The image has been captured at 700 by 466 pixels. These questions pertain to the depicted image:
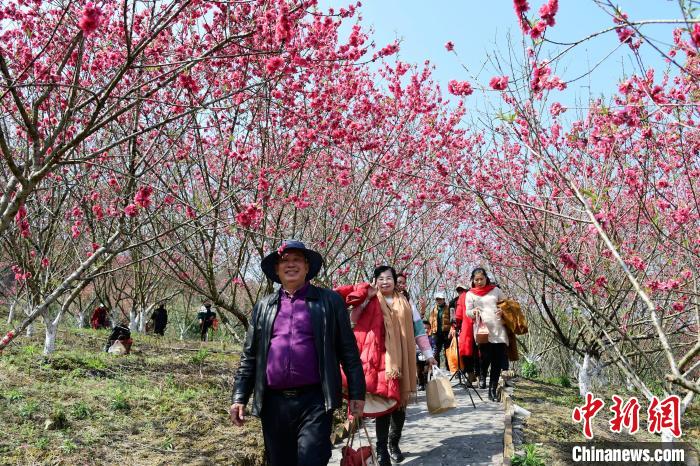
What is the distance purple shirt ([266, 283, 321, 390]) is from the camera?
318 cm

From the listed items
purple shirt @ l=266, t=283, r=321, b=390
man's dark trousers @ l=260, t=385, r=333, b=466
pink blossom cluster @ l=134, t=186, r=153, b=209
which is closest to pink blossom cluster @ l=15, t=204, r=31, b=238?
pink blossom cluster @ l=134, t=186, r=153, b=209

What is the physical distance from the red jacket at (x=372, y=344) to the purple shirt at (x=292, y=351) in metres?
1.18

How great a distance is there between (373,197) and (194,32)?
4.82 metres

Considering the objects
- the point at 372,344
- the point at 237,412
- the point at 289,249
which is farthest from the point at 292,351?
the point at 372,344

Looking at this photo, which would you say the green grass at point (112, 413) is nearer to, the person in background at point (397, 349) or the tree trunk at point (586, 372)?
the person in background at point (397, 349)

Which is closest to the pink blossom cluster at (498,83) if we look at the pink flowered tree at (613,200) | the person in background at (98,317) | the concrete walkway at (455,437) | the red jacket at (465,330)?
the pink flowered tree at (613,200)

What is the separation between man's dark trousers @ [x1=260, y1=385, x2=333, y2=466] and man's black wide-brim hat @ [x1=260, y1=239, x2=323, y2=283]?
0.79 m

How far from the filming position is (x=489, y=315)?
704 centimetres

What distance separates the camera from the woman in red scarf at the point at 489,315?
23.0 feet

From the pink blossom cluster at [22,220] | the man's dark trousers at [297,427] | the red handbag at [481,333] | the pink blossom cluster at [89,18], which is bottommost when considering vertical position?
the man's dark trousers at [297,427]

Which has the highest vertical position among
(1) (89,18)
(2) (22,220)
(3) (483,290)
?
(1) (89,18)

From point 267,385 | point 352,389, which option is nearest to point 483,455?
point 352,389

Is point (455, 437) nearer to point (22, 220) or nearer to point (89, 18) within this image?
point (22, 220)

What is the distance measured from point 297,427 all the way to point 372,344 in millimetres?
1415
